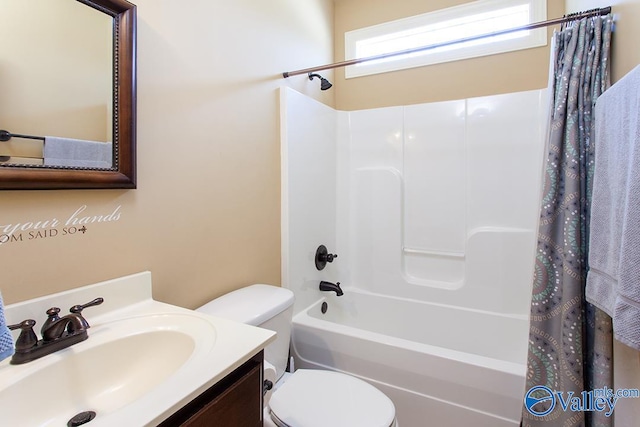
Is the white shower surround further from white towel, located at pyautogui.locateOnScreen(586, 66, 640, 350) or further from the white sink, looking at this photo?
the white sink

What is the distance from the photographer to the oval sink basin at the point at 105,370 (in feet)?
2.35

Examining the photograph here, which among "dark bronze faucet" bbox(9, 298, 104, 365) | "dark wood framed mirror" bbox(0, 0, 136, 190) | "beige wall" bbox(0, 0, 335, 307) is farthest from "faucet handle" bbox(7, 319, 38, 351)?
"dark wood framed mirror" bbox(0, 0, 136, 190)

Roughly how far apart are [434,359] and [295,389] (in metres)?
0.66

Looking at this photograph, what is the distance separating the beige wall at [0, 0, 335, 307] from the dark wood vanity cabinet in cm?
59

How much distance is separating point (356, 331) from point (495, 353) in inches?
40.8

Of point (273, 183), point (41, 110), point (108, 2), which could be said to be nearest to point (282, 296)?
point (273, 183)

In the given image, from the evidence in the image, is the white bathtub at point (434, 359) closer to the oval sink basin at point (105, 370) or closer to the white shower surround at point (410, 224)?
the white shower surround at point (410, 224)

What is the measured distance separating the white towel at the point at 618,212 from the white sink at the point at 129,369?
96 cm

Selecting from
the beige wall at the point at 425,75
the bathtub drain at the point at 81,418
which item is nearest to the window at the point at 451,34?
the beige wall at the point at 425,75

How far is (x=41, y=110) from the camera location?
91 cm

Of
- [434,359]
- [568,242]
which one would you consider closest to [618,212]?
[568,242]

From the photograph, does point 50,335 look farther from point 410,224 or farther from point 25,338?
point 410,224

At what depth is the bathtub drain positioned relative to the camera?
74 cm

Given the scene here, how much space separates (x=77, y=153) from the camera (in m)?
0.96
